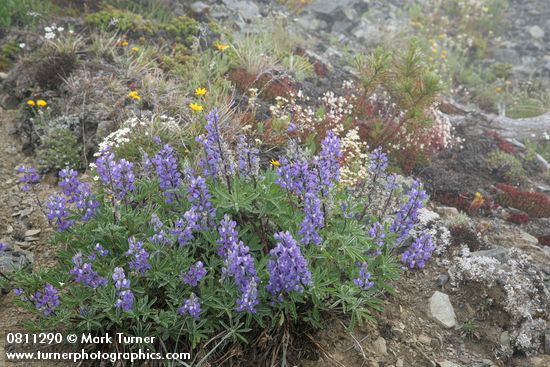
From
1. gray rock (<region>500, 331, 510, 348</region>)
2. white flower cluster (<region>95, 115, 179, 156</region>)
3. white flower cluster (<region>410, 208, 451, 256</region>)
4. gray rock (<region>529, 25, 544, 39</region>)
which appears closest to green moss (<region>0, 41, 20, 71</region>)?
white flower cluster (<region>95, 115, 179, 156</region>)

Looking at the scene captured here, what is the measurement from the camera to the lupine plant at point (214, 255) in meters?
3.20

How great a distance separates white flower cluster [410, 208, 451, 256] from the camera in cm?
498

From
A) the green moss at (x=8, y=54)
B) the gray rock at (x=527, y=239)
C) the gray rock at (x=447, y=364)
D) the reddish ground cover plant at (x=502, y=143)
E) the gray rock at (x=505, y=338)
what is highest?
the gray rock at (x=505, y=338)

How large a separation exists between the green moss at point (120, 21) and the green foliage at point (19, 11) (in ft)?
2.98

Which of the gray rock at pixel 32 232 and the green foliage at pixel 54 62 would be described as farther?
the green foliage at pixel 54 62

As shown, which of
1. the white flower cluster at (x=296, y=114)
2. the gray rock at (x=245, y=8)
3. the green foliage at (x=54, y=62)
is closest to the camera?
the white flower cluster at (x=296, y=114)

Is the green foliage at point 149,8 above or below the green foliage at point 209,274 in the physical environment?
below

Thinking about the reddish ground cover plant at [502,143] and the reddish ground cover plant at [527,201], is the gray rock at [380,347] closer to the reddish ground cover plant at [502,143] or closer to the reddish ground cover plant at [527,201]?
the reddish ground cover plant at [527,201]

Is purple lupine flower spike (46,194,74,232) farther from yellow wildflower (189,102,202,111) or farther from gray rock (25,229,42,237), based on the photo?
yellow wildflower (189,102,202,111)

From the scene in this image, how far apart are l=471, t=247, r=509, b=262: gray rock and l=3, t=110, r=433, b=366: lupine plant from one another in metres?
1.28

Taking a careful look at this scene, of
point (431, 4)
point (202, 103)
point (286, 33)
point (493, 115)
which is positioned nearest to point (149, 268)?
point (202, 103)

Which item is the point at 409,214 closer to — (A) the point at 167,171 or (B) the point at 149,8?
(A) the point at 167,171

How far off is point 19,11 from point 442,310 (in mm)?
8053

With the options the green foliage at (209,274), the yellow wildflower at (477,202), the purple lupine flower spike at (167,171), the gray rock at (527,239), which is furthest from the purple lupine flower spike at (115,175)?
→ the gray rock at (527,239)
